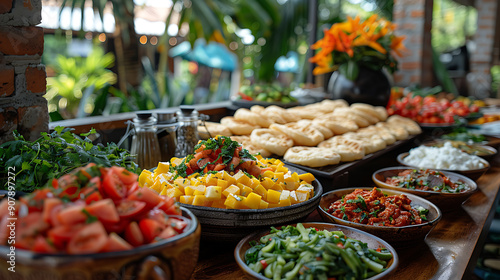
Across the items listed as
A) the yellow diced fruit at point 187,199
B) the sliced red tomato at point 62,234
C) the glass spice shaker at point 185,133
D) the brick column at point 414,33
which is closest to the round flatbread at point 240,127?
the glass spice shaker at point 185,133

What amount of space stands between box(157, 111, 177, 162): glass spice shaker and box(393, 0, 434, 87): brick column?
4.69m

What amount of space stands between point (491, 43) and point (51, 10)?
8980mm

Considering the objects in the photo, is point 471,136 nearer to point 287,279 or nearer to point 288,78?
point 287,279

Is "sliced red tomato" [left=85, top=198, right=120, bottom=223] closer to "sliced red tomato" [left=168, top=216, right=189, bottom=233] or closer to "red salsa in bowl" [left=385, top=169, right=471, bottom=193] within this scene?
"sliced red tomato" [left=168, top=216, right=189, bottom=233]

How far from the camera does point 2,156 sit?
4.42ft

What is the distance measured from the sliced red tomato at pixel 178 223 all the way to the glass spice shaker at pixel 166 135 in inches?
42.6

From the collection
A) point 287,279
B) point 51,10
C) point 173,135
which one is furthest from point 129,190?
point 51,10

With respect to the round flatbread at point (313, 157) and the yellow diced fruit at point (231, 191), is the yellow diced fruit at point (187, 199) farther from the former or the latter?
the round flatbread at point (313, 157)

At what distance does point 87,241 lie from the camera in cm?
76

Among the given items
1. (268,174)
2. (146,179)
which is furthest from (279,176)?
(146,179)

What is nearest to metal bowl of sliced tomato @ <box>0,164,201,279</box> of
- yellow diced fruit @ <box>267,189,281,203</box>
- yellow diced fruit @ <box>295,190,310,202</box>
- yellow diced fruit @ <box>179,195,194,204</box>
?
yellow diced fruit @ <box>179,195,194,204</box>

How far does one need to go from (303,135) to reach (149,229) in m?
1.52

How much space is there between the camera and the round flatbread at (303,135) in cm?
226

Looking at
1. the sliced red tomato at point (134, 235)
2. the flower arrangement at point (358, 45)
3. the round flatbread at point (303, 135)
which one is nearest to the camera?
the sliced red tomato at point (134, 235)
